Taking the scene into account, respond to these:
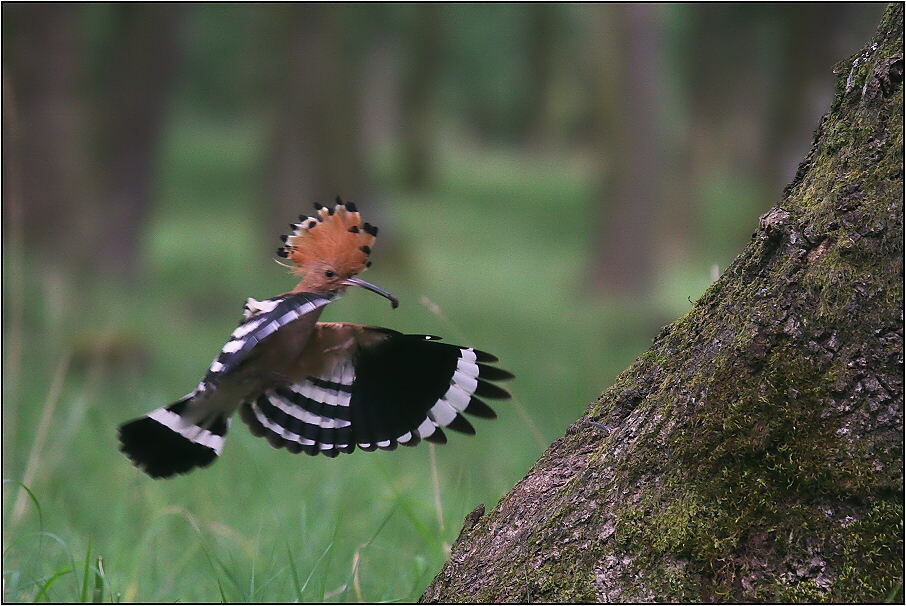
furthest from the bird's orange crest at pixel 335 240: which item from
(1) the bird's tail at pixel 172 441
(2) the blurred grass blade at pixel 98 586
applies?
(2) the blurred grass blade at pixel 98 586

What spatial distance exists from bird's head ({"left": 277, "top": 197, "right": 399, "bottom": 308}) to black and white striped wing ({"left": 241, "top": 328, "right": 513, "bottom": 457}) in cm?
16

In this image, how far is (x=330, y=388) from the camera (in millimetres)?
2318

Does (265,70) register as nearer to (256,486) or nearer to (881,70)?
(256,486)

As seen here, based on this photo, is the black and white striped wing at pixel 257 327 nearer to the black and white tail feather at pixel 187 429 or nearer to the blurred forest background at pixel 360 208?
the black and white tail feather at pixel 187 429

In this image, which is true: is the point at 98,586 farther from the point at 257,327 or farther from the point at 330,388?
the point at 330,388

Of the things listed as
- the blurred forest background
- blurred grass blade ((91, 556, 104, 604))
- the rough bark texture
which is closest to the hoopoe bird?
the blurred forest background

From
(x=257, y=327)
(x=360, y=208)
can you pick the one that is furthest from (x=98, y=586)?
(x=360, y=208)

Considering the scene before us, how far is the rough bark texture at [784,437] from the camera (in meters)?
1.39

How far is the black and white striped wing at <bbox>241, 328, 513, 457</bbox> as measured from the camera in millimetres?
2184

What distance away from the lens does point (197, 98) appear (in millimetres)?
25422

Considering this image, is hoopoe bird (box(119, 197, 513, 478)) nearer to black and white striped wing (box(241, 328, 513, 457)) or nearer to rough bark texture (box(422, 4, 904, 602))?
black and white striped wing (box(241, 328, 513, 457))

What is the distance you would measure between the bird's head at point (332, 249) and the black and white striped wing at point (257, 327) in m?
0.23

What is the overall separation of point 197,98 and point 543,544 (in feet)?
84.5

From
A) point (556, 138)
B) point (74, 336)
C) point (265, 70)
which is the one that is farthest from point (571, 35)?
point (74, 336)
